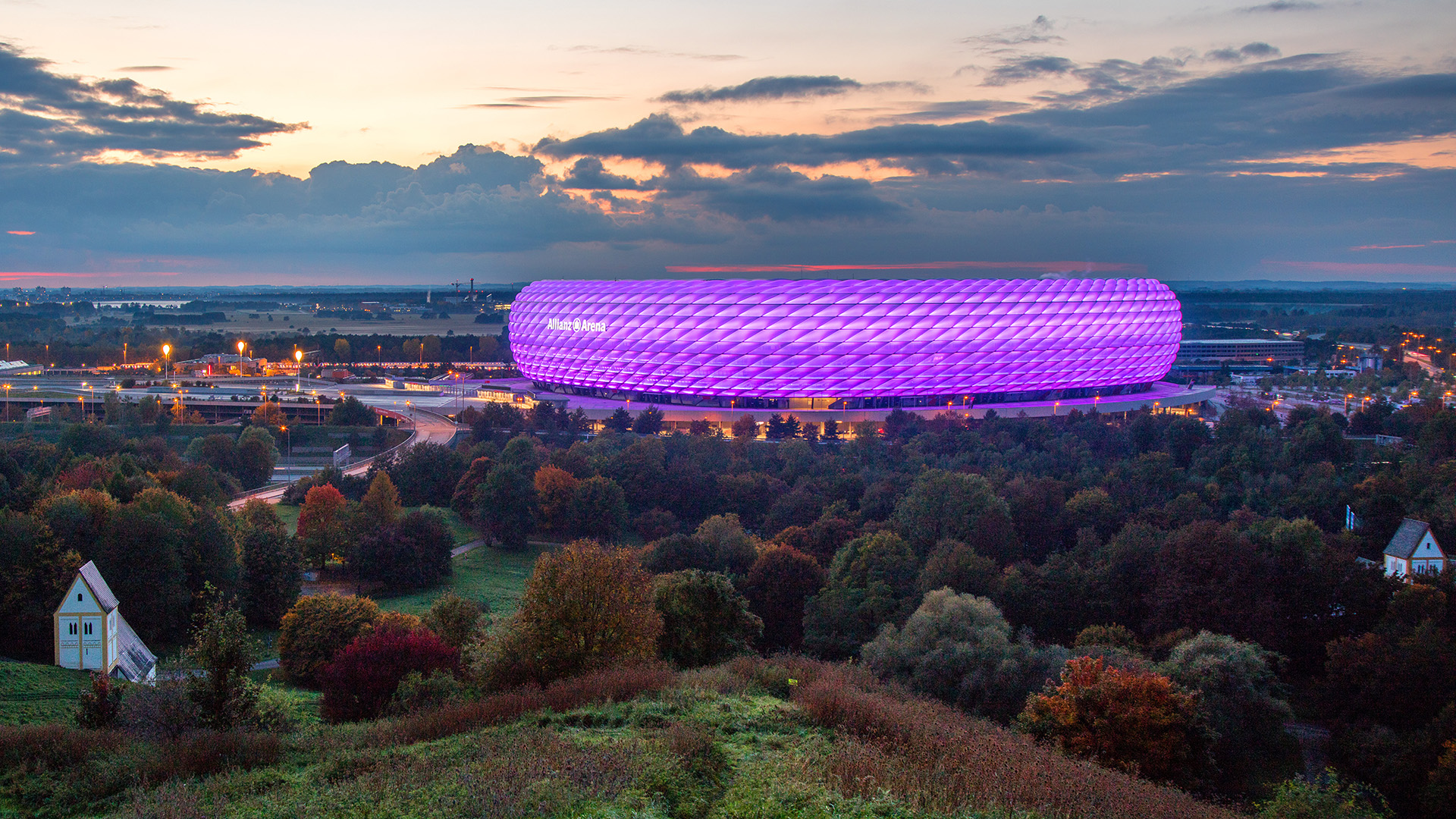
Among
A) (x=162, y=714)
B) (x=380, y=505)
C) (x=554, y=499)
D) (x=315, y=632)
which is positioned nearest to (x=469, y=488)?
(x=554, y=499)

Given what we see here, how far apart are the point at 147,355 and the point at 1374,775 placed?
115 m

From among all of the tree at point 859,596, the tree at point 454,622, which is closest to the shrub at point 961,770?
the tree at point 454,622

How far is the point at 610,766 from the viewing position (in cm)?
861

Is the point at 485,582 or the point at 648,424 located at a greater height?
the point at 648,424

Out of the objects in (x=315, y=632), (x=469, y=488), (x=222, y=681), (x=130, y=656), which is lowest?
(x=130, y=656)

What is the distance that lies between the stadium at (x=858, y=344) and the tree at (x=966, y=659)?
46399 mm

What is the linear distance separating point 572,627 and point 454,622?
590 centimetres

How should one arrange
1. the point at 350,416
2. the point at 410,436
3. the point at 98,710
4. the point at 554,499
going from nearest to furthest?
the point at 98,710 < the point at 554,499 < the point at 410,436 < the point at 350,416

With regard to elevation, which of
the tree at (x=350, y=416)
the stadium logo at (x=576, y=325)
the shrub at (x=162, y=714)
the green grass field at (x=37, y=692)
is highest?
the stadium logo at (x=576, y=325)

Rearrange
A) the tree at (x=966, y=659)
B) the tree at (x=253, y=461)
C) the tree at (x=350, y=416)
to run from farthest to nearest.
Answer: the tree at (x=350, y=416)
the tree at (x=253, y=461)
the tree at (x=966, y=659)

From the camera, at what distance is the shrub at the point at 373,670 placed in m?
15.2

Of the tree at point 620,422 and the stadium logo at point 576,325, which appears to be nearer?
the tree at point 620,422

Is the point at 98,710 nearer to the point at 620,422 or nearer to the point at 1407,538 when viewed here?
the point at 1407,538

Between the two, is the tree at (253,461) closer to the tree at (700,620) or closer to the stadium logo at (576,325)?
the stadium logo at (576,325)
